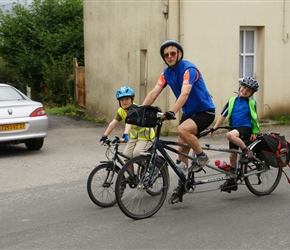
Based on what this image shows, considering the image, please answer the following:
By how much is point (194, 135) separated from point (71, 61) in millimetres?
18988

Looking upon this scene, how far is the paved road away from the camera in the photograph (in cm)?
567

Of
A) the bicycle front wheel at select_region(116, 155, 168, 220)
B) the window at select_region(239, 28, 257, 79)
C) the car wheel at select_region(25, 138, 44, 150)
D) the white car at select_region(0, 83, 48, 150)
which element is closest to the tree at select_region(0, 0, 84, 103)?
the window at select_region(239, 28, 257, 79)

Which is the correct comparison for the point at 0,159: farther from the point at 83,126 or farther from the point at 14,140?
the point at 83,126

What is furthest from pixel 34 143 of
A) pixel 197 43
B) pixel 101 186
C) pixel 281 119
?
pixel 281 119

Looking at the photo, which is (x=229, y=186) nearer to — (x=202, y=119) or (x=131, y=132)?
(x=202, y=119)

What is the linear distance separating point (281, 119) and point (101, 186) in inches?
381

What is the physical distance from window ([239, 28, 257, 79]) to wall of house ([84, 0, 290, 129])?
0.19 m

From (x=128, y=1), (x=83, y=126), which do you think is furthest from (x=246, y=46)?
(x=83, y=126)

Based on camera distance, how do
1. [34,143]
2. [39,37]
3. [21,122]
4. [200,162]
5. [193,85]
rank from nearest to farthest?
[193,85] → [200,162] → [21,122] → [34,143] → [39,37]

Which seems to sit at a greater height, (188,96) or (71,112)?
(188,96)

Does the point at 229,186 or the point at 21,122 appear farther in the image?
the point at 21,122

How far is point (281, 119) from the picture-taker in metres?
15.6

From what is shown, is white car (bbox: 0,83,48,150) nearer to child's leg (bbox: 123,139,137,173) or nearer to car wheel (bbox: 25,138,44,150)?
car wheel (bbox: 25,138,44,150)

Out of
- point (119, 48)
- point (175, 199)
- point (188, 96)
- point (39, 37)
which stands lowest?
point (175, 199)
